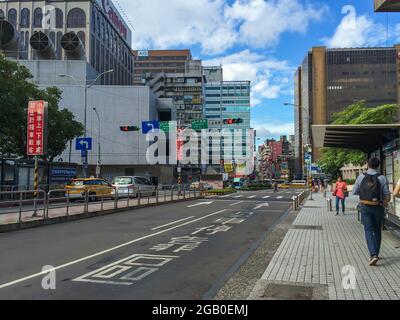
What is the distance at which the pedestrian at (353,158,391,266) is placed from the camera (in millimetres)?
7734

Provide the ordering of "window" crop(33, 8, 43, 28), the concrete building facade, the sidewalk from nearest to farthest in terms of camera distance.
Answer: the sidewalk → the concrete building facade → "window" crop(33, 8, 43, 28)

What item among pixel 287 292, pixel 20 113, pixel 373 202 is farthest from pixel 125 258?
pixel 20 113

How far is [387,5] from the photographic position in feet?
40.8

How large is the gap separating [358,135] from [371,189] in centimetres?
637

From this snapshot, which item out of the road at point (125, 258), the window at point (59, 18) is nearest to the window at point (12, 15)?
the window at point (59, 18)

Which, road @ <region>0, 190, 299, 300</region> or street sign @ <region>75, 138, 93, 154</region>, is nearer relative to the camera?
road @ <region>0, 190, 299, 300</region>

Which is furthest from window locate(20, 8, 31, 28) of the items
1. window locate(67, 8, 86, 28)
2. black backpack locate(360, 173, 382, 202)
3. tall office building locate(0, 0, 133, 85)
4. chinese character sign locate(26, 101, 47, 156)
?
black backpack locate(360, 173, 382, 202)

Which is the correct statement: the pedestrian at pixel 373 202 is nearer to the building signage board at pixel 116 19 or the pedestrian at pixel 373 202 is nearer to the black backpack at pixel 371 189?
the black backpack at pixel 371 189

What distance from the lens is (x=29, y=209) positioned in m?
15.1

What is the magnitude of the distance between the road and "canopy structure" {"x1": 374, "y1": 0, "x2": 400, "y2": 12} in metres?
7.47

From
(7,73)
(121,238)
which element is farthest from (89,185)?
(121,238)

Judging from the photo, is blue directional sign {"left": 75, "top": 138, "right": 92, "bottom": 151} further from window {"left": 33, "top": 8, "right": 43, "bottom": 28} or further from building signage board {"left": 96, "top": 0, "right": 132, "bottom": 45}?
window {"left": 33, "top": 8, "right": 43, "bottom": 28}

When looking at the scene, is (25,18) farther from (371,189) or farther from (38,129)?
(371,189)
